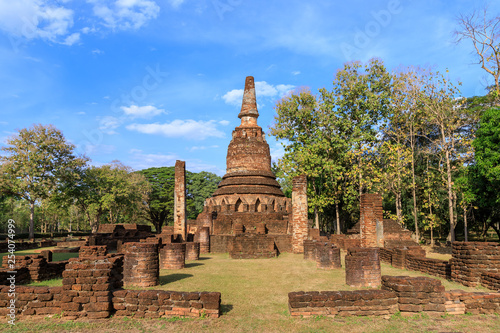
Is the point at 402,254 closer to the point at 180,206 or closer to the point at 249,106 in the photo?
the point at 180,206

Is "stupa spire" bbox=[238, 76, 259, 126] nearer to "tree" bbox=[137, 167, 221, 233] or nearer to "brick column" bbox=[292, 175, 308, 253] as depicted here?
"brick column" bbox=[292, 175, 308, 253]

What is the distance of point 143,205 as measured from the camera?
4253 cm

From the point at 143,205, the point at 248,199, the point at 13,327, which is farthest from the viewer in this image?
the point at 143,205

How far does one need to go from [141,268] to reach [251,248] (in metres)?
7.24

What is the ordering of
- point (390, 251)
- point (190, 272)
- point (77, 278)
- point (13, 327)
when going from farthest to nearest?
point (390, 251) → point (190, 272) → point (77, 278) → point (13, 327)

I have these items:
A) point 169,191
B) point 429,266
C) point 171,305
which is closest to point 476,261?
point 429,266

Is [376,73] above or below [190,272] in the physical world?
above

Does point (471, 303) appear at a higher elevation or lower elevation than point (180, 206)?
lower

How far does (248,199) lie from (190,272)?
13.2 metres

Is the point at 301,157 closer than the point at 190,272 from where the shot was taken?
No

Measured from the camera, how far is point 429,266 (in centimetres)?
1064

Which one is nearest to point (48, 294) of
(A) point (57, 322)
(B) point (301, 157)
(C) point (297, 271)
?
(A) point (57, 322)

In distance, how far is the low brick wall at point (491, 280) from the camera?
7.79m

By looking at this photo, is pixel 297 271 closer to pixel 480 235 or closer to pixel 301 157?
pixel 301 157
